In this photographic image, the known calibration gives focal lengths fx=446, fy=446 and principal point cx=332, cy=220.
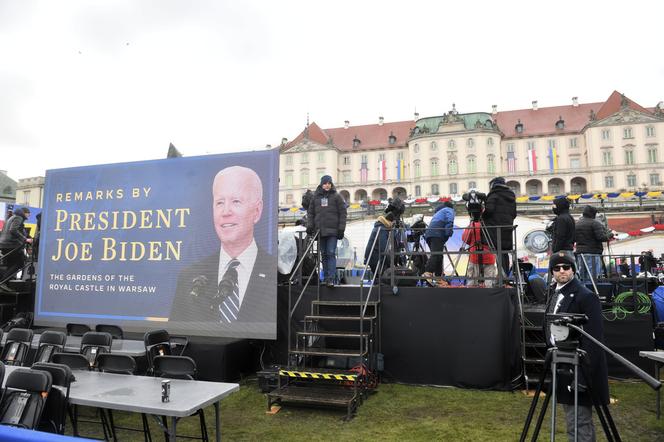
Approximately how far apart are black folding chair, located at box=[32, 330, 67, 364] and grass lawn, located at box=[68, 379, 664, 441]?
1017 mm

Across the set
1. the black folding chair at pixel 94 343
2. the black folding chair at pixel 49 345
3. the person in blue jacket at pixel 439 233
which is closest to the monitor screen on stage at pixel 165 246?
the black folding chair at pixel 94 343

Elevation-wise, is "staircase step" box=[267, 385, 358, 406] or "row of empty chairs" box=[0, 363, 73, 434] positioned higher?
"row of empty chairs" box=[0, 363, 73, 434]

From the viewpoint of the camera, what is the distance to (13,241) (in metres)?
10.0

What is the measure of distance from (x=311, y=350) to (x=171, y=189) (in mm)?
4027

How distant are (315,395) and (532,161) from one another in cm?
6959

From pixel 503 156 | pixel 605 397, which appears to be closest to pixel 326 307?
pixel 605 397

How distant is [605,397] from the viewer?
3.53 meters

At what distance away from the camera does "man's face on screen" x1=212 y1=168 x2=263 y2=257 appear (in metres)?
7.60

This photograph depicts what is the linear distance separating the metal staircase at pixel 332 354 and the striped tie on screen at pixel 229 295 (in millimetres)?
1034

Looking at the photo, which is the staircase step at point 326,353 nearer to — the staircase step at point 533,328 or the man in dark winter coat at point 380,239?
the man in dark winter coat at point 380,239

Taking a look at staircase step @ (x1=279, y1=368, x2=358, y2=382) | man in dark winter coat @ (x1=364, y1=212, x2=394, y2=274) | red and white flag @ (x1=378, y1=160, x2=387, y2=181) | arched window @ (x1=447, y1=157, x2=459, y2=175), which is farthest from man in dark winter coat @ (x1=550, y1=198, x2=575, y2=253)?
red and white flag @ (x1=378, y1=160, x2=387, y2=181)

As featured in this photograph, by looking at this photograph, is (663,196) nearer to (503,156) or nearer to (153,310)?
(503,156)

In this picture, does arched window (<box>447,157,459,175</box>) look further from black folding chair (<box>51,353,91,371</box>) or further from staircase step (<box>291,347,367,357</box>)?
black folding chair (<box>51,353,91,371</box>)

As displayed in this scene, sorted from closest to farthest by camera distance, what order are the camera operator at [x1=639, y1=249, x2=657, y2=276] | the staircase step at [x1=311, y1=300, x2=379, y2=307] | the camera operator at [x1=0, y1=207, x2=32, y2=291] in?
the staircase step at [x1=311, y1=300, x2=379, y2=307] < the camera operator at [x1=639, y1=249, x2=657, y2=276] < the camera operator at [x1=0, y1=207, x2=32, y2=291]
